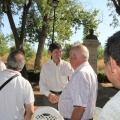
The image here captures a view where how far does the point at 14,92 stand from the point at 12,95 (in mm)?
43

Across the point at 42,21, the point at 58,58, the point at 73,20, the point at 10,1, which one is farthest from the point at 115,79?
the point at 73,20

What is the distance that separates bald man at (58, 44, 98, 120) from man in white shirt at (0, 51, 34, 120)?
48cm

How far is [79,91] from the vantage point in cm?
369

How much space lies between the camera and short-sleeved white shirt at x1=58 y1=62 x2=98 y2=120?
370 cm

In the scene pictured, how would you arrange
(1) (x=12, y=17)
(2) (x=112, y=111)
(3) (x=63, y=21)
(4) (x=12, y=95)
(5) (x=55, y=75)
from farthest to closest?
1. (3) (x=63, y=21)
2. (1) (x=12, y=17)
3. (5) (x=55, y=75)
4. (4) (x=12, y=95)
5. (2) (x=112, y=111)

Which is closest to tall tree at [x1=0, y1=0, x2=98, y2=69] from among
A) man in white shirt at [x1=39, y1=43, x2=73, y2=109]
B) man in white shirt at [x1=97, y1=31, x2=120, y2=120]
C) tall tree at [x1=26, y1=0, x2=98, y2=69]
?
tall tree at [x1=26, y1=0, x2=98, y2=69]

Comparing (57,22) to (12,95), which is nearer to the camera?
(12,95)

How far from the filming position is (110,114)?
1.40 metres

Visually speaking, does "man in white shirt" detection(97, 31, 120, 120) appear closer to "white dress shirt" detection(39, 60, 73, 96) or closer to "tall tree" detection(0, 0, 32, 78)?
"white dress shirt" detection(39, 60, 73, 96)

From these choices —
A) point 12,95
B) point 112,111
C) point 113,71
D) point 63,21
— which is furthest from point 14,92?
point 63,21

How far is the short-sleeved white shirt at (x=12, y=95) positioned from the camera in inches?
144

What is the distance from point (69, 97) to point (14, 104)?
0.70 metres

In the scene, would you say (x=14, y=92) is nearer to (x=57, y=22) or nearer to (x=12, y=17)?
(x=12, y=17)

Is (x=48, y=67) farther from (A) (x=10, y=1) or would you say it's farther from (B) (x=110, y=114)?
(A) (x=10, y=1)
